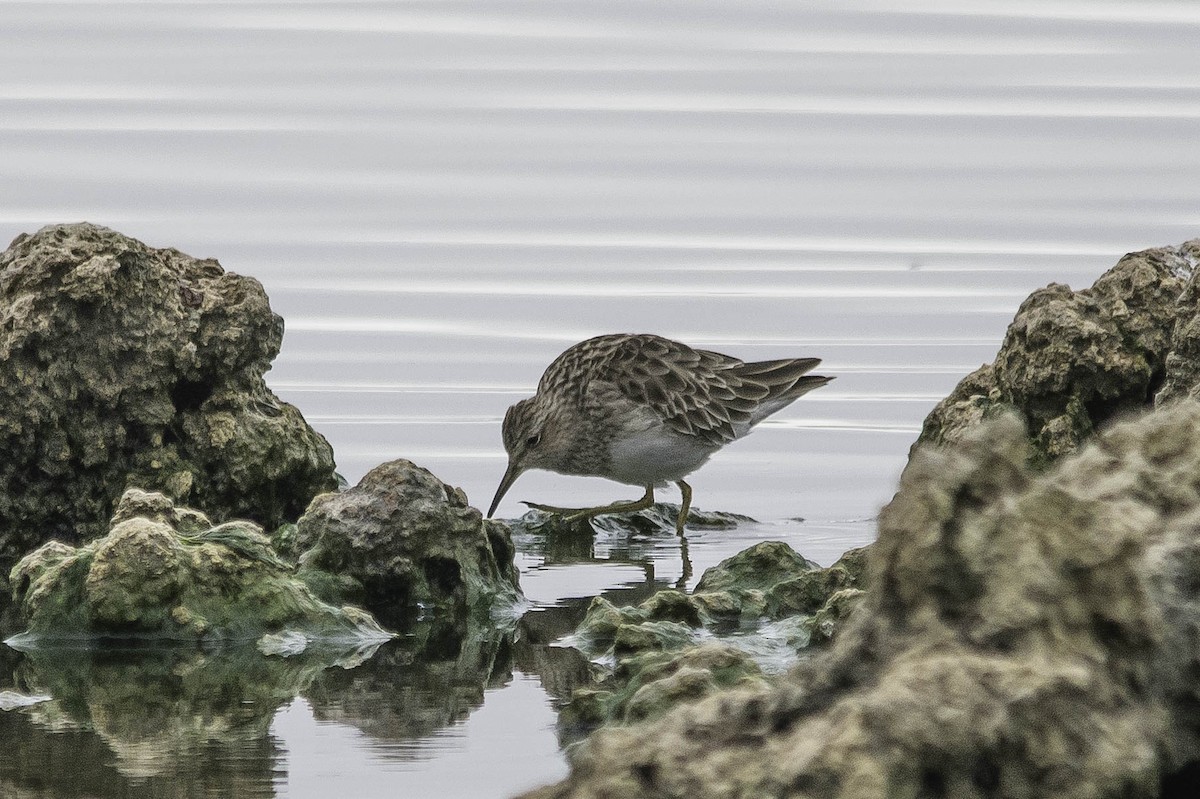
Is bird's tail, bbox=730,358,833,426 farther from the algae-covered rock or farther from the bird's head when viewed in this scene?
the algae-covered rock

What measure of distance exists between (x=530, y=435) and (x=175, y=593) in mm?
3824

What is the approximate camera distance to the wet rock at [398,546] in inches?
296

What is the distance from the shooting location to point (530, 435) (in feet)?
34.6

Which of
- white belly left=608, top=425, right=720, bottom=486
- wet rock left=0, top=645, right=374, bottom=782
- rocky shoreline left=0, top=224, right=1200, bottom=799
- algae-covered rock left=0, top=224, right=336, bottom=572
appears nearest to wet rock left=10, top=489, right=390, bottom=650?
rocky shoreline left=0, top=224, right=1200, bottom=799

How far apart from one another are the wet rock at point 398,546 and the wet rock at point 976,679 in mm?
3796

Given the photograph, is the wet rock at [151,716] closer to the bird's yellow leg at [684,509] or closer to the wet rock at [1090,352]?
the wet rock at [1090,352]

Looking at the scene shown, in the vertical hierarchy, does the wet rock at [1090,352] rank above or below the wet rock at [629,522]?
above

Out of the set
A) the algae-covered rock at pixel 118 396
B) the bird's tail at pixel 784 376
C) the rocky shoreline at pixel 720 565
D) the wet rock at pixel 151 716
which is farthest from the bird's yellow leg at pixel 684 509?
the wet rock at pixel 151 716

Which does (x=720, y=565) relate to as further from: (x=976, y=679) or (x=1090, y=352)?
(x=976, y=679)

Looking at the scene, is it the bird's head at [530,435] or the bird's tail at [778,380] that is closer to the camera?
the bird's head at [530,435]

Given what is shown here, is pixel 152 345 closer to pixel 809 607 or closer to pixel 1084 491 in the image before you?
pixel 809 607

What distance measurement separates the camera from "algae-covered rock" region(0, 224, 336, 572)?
8.09 metres

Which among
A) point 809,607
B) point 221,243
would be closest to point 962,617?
point 809,607

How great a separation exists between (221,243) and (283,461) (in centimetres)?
699
